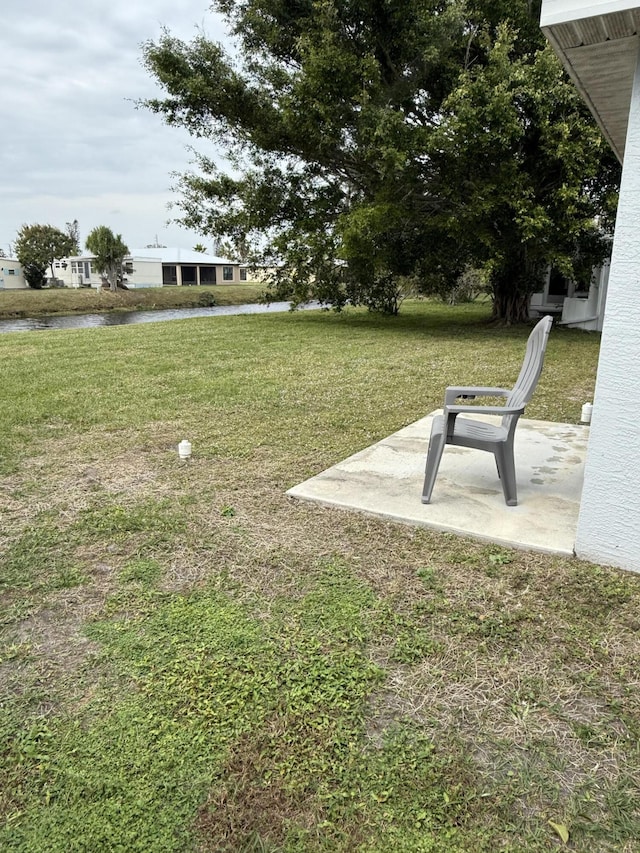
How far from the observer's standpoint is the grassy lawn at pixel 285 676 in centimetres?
154

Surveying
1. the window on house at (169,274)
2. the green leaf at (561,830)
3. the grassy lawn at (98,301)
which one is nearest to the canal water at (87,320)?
the grassy lawn at (98,301)

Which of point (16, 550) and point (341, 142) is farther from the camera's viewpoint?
point (341, 142)

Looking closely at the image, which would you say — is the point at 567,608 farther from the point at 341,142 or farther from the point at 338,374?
the point at 341,142

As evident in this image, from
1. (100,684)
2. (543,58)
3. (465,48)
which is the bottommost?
(100,684)

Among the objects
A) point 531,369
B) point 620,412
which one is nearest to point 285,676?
point 620,412

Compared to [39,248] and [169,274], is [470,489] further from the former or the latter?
[169,274]

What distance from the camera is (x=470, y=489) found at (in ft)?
12.3

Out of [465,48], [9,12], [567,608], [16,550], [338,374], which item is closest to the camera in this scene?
[567,608]

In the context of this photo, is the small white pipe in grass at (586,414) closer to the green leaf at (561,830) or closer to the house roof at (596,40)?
the house roof at (596,40)

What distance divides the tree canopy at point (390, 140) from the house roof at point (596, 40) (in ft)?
30.0

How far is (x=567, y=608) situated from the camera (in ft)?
8.06

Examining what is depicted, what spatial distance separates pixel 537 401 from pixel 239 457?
3685 millimetres

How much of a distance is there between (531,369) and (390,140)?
9728 mm

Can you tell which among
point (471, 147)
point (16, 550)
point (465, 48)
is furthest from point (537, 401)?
point (465, 48)
